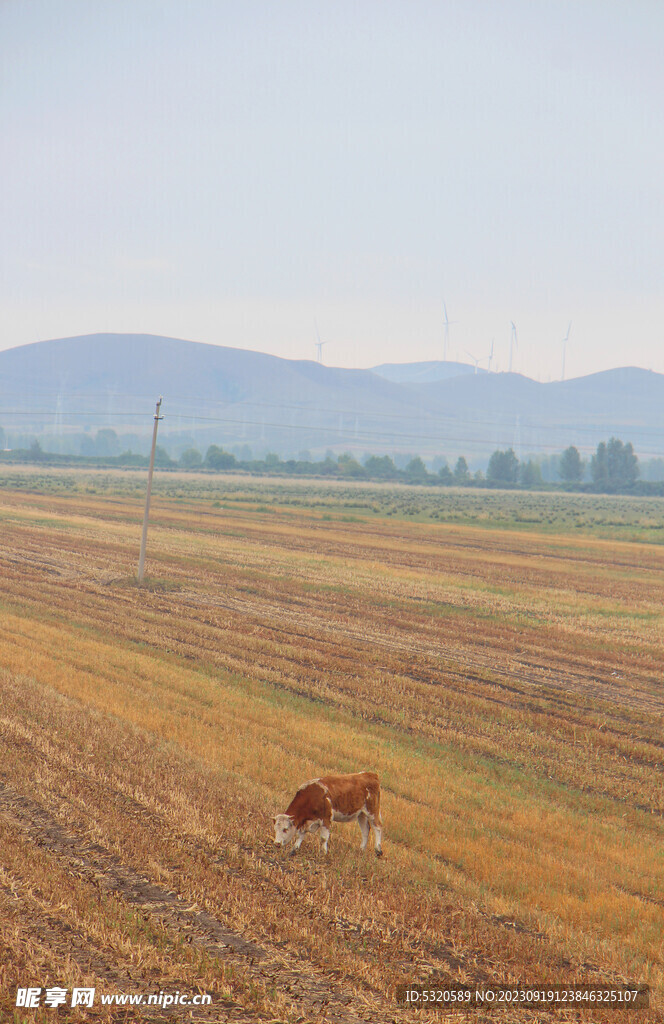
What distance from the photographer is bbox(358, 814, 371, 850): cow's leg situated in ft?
38.3

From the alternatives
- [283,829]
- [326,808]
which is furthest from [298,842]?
[326,808]

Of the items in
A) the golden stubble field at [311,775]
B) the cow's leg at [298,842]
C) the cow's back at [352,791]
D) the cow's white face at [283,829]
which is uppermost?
the cow's back at [352,791]

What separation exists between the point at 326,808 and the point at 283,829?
25.2 inches

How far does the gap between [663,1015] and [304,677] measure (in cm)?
1489

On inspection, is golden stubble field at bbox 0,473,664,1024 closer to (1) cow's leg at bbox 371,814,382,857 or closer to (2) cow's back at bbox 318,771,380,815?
(1) cow's leg at bbox 371,814,382,857

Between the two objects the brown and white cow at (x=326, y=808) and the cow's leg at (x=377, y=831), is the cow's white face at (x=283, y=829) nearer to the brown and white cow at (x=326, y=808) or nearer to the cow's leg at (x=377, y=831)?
the brown and white cow at (x=326, y=808)

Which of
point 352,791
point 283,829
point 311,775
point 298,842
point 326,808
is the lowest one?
point 311,775

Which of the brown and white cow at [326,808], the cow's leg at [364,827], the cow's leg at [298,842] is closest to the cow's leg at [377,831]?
the brown and white cow at [326,808]

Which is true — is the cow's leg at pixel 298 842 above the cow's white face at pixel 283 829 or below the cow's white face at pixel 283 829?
below

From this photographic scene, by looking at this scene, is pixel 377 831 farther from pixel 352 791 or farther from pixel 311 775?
pixel 311 775

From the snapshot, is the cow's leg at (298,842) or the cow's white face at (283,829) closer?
the cow's white face at (283,829)

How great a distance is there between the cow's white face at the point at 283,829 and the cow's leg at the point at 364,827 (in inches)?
44.7

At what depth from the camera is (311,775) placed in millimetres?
14773

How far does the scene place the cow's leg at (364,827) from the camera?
11.7 m
